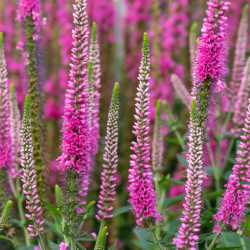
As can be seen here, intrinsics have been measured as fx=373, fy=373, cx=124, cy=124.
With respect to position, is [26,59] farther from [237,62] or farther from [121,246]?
[121,246]

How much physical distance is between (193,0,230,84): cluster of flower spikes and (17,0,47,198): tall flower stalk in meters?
1.41

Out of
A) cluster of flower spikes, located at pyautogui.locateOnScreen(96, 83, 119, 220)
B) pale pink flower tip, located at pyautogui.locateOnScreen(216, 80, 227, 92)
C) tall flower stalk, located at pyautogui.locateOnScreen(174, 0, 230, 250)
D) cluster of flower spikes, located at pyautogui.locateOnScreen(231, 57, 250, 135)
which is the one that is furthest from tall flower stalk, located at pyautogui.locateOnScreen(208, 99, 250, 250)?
cluster of flower spikes, located at pyautogui.locateOnScreen(231, 57, 250, 135)

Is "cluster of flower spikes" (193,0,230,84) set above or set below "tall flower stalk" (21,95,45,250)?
above

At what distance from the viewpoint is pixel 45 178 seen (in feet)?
9.38

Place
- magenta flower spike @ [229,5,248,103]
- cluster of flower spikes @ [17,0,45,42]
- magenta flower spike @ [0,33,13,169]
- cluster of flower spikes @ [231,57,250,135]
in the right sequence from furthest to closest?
magenta flower spike @ [229,5,248,103], cluster of flower spikes @ [231,57,250,135], cluster of flower spikes @ [17,0,45,42], magenta flower spike @ [0,33,13,169]

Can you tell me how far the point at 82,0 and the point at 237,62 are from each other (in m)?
1.96

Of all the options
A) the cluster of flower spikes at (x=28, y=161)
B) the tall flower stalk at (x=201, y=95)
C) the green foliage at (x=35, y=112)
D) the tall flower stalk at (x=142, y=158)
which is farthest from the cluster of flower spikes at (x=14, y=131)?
the tall flower stalk at (x=201, y=95)

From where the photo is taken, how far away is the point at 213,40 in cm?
184

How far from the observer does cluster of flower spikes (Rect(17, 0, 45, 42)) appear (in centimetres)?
269

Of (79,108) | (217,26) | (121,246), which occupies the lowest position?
(121,246)

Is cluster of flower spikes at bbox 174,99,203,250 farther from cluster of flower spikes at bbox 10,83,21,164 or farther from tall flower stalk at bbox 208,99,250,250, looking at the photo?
cluster of flower spikes at bbox 10,83,21,164

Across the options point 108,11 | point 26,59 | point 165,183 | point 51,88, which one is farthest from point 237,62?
point 51,88

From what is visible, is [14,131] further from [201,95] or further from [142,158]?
[201,95]

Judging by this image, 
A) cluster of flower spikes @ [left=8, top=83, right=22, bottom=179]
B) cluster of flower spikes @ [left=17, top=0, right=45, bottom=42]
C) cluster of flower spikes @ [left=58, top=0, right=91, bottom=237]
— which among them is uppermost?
cluster of flower spikes @ [left=17, top=0, right=45, bottom=42]
